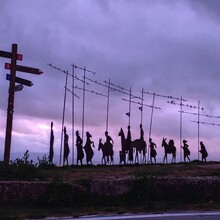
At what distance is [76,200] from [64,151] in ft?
22.4

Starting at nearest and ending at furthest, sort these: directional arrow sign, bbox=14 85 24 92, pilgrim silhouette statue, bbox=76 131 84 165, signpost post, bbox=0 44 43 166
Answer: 1. signpost post, bbox=0 44 43 166
2. directional arrow sign, bbox=14 85 24 92
3. pilgrim silhouette statue, bbox=76 131 84 165

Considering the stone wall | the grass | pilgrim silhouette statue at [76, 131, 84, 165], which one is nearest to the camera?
the grass

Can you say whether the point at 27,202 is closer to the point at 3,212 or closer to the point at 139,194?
the point at 3,212

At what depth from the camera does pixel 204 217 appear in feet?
33.3

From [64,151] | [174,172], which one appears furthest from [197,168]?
[64,151]

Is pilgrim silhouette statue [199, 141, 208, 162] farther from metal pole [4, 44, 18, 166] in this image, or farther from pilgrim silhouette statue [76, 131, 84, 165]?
metal pole [4, 44, 18, 166]

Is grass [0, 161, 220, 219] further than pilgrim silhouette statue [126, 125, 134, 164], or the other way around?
pilgrim silhouette statue [126, 125, 134, 164]

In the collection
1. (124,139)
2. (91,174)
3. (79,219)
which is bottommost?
(79,219)

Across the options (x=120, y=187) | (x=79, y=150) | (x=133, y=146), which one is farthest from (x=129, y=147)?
(x=120, y=187)

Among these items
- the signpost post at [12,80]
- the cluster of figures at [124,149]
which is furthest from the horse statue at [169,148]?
the signpost post at [12,80]

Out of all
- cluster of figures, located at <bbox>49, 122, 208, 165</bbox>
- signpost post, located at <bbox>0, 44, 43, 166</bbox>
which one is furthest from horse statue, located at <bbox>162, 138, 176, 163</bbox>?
signpost post, located at <bbox>0, 44, 43, 166</bbox>

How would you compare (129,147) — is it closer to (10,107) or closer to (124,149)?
(124,149)

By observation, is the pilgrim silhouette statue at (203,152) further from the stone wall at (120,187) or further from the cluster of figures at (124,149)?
the stone wall at (120,187)

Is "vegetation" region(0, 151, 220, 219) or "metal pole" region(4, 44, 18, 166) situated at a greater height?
"metal pole" region(4, 44, 18, 166)
